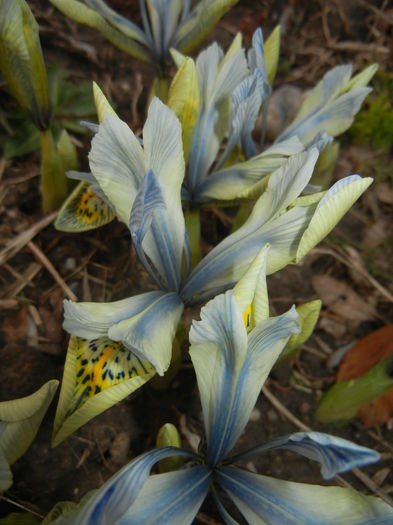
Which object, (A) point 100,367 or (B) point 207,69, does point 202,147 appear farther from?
(A) point 100,367

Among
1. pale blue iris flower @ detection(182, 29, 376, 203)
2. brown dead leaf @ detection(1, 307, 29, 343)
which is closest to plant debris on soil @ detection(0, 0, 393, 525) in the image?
brown dead leaf @ detection(1, 307, 29, 343)

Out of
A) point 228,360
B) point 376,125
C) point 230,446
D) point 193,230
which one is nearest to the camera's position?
point 228,360

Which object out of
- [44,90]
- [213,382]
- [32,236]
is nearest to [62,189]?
[32,236]

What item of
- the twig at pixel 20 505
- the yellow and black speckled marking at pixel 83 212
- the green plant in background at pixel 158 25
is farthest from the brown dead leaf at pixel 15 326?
the green plant in background at pixel 158 25

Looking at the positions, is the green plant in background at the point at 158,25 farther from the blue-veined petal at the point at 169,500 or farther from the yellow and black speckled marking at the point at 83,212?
the blue-veined petal at the point at 169,500

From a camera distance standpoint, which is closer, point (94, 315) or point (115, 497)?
point (115, 497)

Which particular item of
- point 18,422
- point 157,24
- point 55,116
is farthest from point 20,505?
point 157,24

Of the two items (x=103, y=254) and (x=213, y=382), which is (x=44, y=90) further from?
(x=213, y=382)

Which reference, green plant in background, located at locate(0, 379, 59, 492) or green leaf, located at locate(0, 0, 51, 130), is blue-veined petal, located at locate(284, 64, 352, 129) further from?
green plant in background, located at locate(0, 379, 59, 492)
